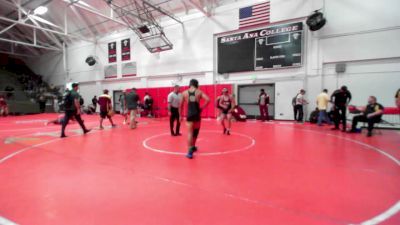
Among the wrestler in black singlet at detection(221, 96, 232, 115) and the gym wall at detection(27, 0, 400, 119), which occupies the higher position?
the gym wall at detection(27, 0, 400, 119)

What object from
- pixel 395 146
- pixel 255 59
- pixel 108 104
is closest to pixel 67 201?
pixel 108 104

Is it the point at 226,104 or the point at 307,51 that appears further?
the point at 307,51

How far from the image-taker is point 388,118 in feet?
31.1

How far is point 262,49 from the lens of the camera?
1234 centimetres

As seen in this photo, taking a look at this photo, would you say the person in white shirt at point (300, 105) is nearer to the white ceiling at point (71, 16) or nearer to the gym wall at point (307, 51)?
the gym wall at point (307, 51)

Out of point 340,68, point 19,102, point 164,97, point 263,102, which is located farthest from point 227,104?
point 19,102

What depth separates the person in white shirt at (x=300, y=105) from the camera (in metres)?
10.6

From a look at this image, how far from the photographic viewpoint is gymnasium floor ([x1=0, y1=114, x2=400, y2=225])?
2.31m

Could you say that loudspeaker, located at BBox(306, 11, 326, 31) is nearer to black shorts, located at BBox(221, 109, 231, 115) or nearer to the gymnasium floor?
black shorts, located at BBox(221, 109, 231, 115)

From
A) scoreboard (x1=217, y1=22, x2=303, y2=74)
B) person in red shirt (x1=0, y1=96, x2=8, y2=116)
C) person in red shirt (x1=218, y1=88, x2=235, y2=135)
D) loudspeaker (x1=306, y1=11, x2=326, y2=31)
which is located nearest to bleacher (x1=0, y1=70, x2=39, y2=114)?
person in red shirt (x1=0, y1=96, x2=8, y2=116)

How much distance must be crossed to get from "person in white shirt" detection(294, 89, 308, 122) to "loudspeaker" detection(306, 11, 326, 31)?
3.22 metres

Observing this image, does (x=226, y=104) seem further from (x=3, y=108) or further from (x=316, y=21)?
(x=3, y=108)

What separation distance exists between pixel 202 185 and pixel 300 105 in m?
9.45

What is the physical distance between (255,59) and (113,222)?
12141mm
